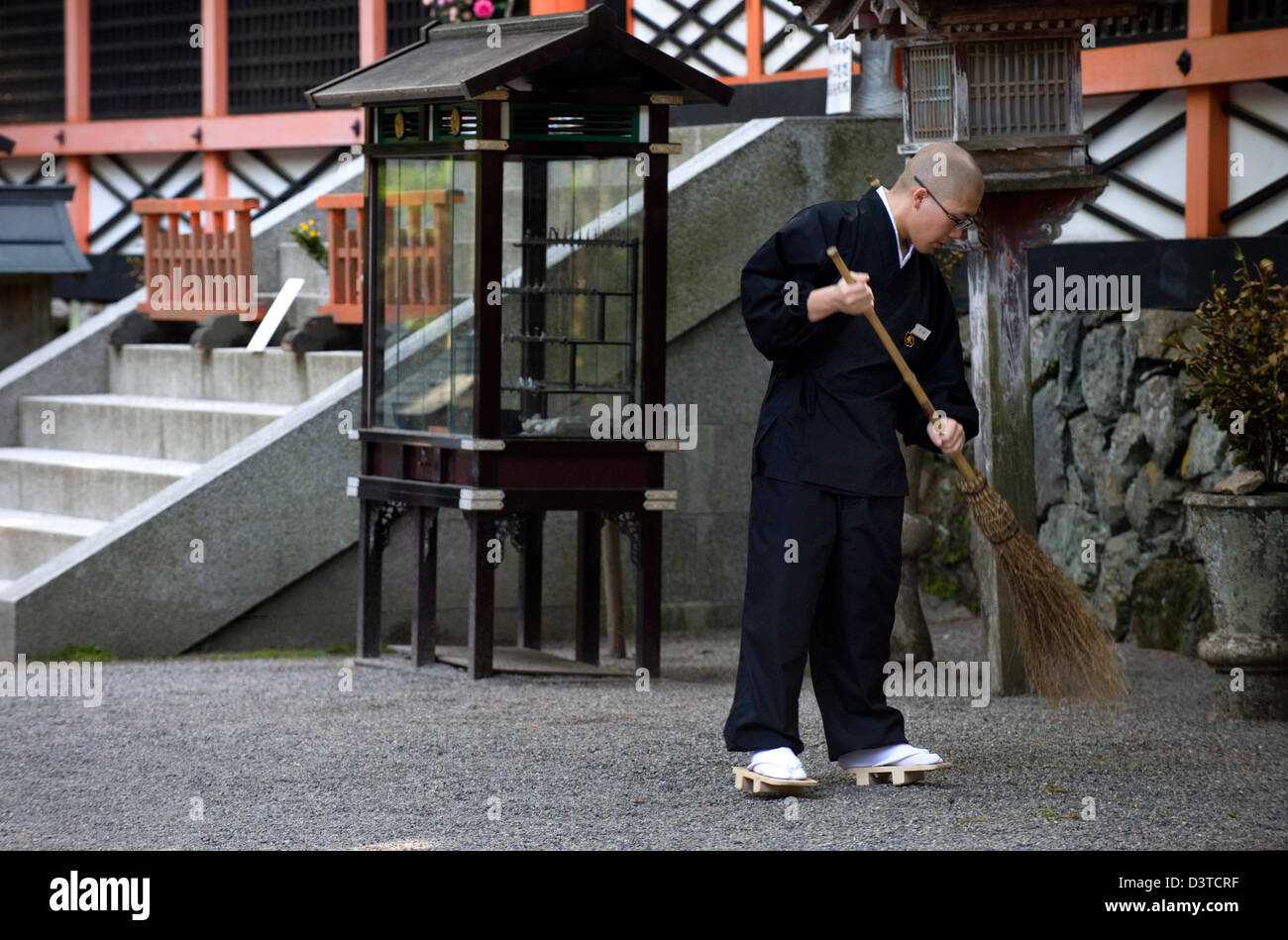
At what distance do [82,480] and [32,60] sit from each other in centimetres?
729

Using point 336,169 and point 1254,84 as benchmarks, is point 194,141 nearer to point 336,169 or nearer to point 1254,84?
point 336,169

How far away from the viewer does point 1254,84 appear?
8078 mm

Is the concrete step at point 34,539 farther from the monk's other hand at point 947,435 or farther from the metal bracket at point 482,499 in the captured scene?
the monk's other hand at point 947,435

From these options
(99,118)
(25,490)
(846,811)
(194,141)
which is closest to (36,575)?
(25,490)

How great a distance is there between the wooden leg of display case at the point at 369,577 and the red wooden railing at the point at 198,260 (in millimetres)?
2788

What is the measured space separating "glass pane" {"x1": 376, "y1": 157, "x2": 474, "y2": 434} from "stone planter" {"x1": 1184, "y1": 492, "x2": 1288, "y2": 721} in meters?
2.95

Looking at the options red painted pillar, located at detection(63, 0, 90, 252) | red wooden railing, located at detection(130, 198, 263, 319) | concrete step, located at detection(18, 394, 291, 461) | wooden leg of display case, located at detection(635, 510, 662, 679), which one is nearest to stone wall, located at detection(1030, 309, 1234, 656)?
wooden leg of display case, located at detection(635, 510, 662, 679)

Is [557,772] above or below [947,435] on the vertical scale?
below

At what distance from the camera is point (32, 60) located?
51.2ft

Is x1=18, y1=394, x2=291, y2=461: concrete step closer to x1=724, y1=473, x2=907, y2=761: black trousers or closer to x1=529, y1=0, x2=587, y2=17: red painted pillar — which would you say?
x1=529, y1=0, x2=587, y2=17: red painted pillar

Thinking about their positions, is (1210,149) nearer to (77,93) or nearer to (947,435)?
(947,435)

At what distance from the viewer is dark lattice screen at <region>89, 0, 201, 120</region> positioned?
47.2ft

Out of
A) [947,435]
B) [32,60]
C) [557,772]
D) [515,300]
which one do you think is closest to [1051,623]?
[947,435]

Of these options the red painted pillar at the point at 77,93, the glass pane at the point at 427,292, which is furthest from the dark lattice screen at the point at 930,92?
the red painted pillar at the point at 77,93
